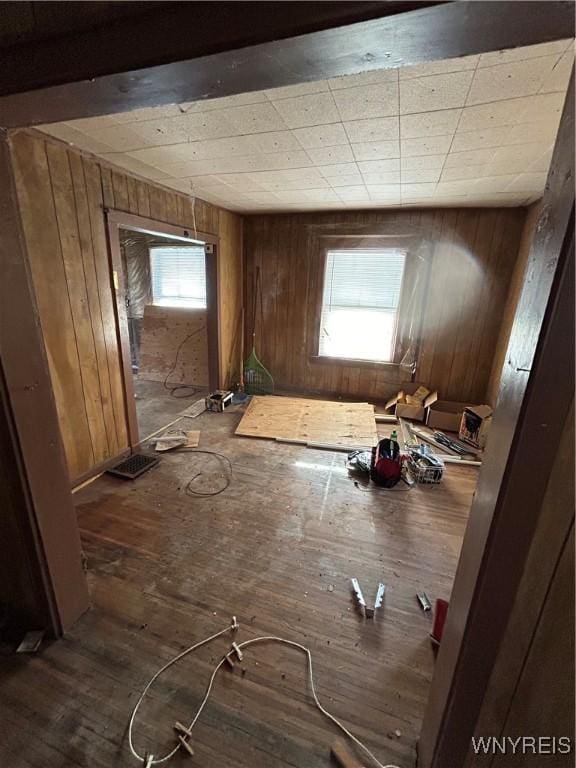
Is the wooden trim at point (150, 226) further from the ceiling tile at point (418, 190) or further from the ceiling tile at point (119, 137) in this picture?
the ceiling tile at point (418, 190)

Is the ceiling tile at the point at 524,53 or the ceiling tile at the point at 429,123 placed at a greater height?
the ceiling tile at the point at 429,123

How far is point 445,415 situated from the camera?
12.2 ft

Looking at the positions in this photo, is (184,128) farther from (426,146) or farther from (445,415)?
(445,415)

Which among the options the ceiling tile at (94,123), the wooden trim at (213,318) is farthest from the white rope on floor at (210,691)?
the wooden trim at (213,318)

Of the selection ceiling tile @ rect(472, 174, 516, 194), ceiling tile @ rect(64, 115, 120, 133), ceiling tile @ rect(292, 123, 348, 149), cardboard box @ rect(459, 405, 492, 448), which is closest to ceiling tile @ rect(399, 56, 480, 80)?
ceiling tile @ rect(292, 123, 348, 149)

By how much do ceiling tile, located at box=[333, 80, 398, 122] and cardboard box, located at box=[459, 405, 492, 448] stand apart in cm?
285

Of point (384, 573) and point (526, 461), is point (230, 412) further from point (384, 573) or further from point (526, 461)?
point (526, 461)

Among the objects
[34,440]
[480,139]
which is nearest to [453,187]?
[480,139]

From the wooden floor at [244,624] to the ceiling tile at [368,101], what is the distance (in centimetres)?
245

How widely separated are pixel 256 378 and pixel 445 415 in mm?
2598

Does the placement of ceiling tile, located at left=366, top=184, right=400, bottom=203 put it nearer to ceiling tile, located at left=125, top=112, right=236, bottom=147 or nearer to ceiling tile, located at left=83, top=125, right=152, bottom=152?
ceiling tile, located at left=125, top=112, right=236, bottom=147

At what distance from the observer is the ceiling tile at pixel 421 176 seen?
97.0 inches

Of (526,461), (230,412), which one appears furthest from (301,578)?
(230,412)

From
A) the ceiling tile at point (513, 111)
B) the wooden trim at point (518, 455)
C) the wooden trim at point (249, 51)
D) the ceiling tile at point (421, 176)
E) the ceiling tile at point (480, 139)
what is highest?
the ceiling tile at point (421, 176)
